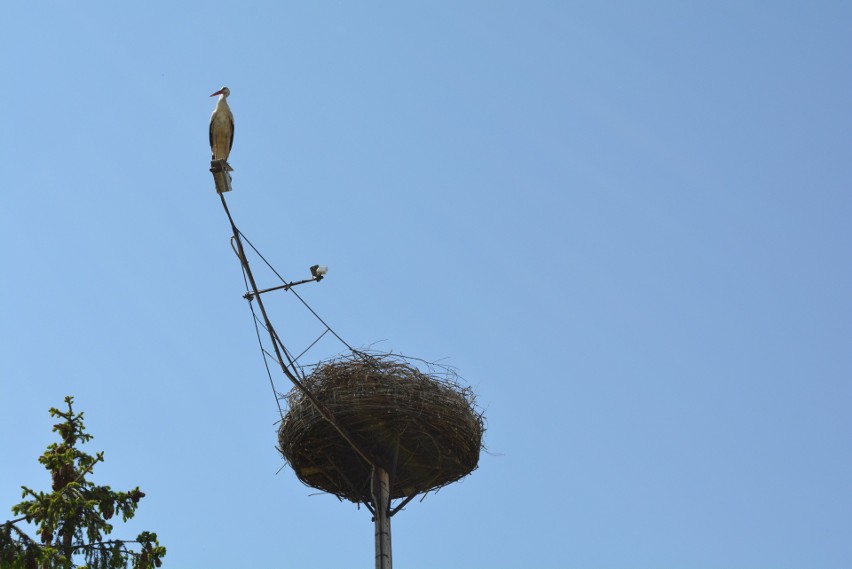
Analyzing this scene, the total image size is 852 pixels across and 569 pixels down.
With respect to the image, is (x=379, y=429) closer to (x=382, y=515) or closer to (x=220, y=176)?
(x=382, y=515)

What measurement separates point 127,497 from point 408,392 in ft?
11.3

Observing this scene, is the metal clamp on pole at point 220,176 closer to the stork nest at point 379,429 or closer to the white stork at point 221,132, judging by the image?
the white stork at point 221,132

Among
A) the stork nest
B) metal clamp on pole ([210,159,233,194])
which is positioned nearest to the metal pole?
the stork nest

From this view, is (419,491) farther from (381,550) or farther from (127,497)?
(127,497)

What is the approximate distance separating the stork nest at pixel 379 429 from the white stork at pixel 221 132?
420 centimetres

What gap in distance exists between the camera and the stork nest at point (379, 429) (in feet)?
48.0

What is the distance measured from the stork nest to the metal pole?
0.37 ft

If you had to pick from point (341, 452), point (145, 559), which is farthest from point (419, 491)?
point (145, 559)

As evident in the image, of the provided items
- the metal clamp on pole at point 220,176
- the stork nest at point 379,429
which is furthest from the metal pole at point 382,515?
the metal clamp on pole at point 220,176

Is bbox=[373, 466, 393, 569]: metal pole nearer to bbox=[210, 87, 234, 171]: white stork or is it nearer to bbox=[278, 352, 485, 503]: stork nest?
bbox=[278, 352, 485, 503]: stork nest

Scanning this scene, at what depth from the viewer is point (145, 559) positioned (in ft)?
46.6

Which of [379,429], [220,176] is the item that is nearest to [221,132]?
[220,176]

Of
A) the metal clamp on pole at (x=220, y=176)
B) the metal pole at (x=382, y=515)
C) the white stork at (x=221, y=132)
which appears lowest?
the metal pole at (x=382, y=515)

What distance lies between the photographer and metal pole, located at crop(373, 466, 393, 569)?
14422mm
